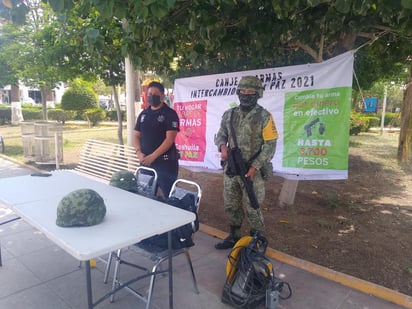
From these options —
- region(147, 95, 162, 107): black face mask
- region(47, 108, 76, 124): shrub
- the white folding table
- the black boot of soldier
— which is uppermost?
region(147, 95, 162, 107): black face mask

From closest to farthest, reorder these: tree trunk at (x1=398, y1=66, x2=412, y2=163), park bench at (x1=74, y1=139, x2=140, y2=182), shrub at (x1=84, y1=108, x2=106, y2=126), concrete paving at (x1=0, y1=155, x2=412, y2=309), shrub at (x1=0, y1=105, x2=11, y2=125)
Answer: concrete paving at (x1=0, y1=155, x2=412, y2=309), park bench at (x1=74, y1=139, x2=140, y2=182), tree trunk at (x1=398, y1=66, x2=412, y2=163), shrub at (x1=0, y1=105, x2=11, y2=125), shrub at (x1=84, y1=108, x2=106, y2=126)

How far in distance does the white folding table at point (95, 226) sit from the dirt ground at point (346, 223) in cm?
172

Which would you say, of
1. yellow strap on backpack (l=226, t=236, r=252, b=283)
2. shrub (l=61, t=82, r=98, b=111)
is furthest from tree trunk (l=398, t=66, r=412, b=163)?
shrub (l=61, t=82, r=98, b=111)

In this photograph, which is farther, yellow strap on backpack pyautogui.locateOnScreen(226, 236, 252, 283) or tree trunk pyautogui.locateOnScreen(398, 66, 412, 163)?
tree trunk pyautogui.locateOnScreen(398, 66, 412, 163)

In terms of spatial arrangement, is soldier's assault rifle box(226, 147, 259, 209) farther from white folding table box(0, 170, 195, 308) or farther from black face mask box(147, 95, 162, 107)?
black face mask box(147, 95, 162, 107)

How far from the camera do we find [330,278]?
2.82m

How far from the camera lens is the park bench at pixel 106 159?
3879mm

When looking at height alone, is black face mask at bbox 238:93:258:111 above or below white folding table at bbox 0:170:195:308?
above

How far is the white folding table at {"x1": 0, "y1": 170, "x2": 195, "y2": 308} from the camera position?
171 cm

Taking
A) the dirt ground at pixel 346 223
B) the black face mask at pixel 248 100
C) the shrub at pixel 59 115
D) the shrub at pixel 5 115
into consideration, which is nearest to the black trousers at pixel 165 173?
Result: the dirt ground at pixel 346 223

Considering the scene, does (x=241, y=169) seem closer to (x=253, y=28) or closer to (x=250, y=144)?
(x=250, y=144)

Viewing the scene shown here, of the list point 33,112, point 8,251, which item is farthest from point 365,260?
point 33,112

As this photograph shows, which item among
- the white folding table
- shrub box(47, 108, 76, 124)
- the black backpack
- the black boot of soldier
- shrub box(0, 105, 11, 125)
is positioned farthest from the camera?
shrub box(47, 108, 76, 124)

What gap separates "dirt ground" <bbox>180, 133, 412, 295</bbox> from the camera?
3046 mm
